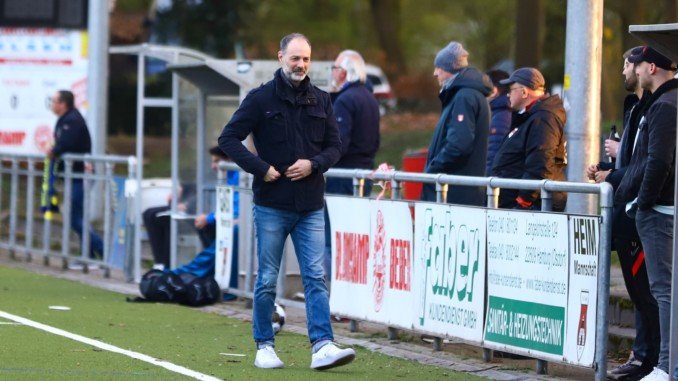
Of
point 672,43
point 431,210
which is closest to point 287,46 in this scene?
point 431,210

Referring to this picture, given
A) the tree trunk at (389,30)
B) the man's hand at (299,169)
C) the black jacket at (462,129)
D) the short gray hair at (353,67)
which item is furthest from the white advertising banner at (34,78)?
the tree trunk at (389,30)

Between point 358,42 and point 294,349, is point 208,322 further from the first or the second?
point 358,42

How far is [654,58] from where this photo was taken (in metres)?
7.69

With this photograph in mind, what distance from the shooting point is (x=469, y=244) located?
8812 millimetres

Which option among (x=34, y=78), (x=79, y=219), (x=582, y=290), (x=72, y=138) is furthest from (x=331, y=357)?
(x=34, y=78)

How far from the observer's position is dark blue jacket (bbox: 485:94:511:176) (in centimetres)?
1054

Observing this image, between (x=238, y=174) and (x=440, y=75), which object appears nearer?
(x=440, y=75)

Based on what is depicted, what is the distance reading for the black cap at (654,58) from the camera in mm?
7641

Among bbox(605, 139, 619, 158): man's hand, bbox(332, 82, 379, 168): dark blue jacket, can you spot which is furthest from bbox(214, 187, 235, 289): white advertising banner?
bbox(605, 139, 619, 158): man's hand

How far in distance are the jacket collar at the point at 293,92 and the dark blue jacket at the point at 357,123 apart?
3.13 m

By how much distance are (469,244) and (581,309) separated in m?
1.14

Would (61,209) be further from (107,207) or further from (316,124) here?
(316,124)

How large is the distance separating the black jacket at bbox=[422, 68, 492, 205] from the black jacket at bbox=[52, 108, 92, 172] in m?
6.02

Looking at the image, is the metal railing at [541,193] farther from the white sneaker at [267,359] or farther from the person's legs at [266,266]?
the white sneaker at [267,359]
